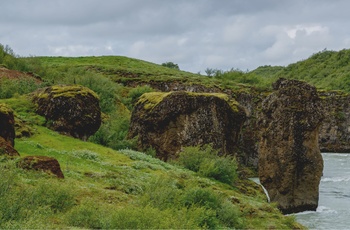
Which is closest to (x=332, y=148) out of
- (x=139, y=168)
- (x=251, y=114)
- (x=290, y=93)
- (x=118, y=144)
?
(x=251, y=114)

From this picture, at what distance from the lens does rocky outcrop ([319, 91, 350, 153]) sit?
78250 mm

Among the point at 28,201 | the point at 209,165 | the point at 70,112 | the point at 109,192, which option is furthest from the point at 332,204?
the point at 28,201

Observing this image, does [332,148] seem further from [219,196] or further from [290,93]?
[219,196]

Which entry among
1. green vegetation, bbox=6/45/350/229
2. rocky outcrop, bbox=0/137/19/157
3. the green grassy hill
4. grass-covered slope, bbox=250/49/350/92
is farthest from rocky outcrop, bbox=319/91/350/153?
rocky outcrop, bbox=0/137/19/157

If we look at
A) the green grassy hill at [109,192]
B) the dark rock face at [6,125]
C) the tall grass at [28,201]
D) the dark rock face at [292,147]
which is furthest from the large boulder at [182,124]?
the tall grass at [28,201]

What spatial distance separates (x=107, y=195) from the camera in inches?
628

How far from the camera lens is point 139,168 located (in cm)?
2248

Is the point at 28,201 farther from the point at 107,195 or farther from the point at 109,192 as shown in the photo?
the point at 109,192

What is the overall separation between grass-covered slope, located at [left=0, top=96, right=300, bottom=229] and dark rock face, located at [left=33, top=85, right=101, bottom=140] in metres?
0.83

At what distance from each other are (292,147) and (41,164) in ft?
61.9

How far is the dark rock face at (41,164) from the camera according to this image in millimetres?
15625

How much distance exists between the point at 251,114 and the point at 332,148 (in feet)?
68.6

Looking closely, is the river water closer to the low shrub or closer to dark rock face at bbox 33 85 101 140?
the low shrub

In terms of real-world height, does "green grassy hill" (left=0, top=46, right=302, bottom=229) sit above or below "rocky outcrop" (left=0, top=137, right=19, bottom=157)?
below
